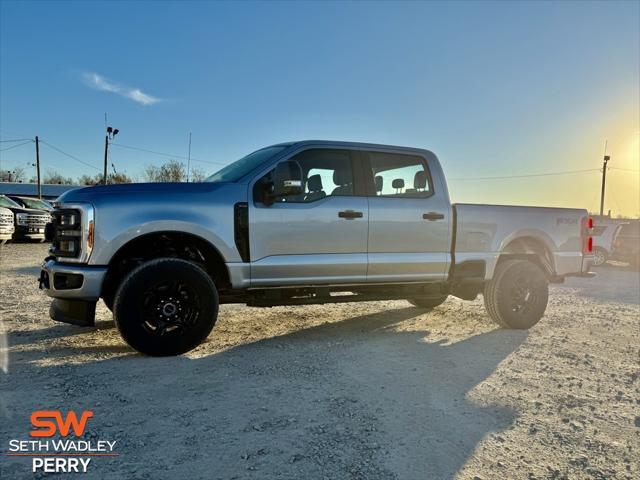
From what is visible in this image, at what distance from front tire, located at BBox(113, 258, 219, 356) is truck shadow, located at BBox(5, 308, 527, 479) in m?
0.19

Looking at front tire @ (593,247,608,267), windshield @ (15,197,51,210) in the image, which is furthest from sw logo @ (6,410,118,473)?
windshield @ (15,197,51,210)

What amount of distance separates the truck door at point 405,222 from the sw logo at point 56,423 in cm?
298

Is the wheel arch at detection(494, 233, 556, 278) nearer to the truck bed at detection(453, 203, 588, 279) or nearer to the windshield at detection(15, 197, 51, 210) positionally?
the truck bed at detection(453, 203, 588, 279)

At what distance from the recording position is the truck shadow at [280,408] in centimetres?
229

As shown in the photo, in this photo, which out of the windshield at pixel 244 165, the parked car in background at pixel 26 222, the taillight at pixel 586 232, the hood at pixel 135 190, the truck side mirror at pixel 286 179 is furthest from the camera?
the parked car in background at pixel 26 222

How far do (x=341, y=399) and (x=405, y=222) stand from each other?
237cm

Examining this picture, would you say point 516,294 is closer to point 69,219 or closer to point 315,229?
point 315,229

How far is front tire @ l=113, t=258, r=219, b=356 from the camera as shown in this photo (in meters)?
3.78

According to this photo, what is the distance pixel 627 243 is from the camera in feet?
45.4

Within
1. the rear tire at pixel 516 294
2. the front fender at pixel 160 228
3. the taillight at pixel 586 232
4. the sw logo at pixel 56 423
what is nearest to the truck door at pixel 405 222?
the rear tire at pixel 516 294

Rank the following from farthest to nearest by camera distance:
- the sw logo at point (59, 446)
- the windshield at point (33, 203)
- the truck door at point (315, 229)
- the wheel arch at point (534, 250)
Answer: the windshield at point (33, 203) → the wheel arch at point (534, 250) → the truck door at point (315, 229) → the sw logo at point (59, 446)

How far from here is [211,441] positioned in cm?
247

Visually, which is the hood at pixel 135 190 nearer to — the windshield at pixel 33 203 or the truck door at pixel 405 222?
the truck door at pixel 405 222

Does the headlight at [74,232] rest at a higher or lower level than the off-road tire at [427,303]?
higher
